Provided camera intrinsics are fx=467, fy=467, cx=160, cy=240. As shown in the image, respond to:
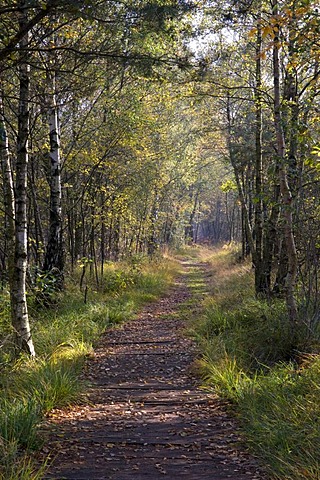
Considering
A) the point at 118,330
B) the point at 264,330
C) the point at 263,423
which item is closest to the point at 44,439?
the point at 263,423

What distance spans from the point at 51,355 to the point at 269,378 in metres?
3.24

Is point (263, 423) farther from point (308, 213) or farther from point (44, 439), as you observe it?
point (308, 213)

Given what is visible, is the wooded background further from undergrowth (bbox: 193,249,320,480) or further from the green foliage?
the green foliage

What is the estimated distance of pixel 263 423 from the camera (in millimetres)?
4562

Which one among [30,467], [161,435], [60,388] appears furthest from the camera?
[60,388]

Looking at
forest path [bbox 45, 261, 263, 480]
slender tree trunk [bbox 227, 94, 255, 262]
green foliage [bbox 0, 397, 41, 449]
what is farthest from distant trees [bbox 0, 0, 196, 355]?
slender tree trunk [bbox 227, 94, 255, 262]

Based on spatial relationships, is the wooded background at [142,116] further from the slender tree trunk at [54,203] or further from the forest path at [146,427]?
the forest path at [146,427]

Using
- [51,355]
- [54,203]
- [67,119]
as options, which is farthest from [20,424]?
[67,119]

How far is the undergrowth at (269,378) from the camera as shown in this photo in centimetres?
397

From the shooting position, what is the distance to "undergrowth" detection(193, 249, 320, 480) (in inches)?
156

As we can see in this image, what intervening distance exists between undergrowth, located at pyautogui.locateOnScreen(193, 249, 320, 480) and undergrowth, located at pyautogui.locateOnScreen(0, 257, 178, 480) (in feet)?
6.32

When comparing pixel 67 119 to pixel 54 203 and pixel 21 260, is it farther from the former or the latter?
pixel 21 260

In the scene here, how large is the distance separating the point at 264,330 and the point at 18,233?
13.4 ft

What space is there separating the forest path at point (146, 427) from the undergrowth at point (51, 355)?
25cm
